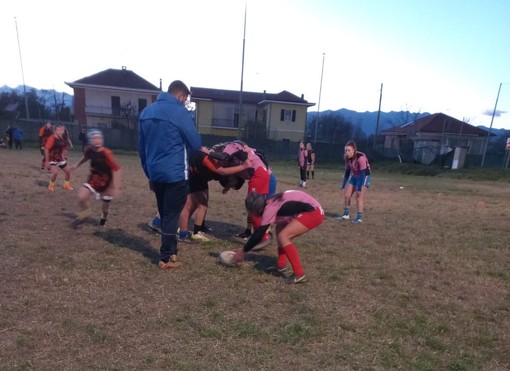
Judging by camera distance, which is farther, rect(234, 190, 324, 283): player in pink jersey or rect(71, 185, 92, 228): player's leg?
rect(71, 185, 92, 228): player's leg

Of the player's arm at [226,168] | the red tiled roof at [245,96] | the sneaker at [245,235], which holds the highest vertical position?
the red tiled roof at [245,96]

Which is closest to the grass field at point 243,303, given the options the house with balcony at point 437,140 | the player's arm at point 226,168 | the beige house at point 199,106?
the player's arm at point 226,168

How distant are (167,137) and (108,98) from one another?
4377cm

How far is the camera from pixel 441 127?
153 feet

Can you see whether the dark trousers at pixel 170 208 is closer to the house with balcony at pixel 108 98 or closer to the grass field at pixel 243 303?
the grass field at pixel 243 303

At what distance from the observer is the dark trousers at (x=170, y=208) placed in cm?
480

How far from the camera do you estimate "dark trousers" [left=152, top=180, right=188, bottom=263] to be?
15.8ft

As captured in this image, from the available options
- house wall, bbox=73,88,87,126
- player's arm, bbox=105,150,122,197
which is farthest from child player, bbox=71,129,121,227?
house wall, bbox=73,88,87,126

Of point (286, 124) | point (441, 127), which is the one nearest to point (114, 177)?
point (286, 124)

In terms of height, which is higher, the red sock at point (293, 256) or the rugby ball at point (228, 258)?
the red sock at point (293, 256)

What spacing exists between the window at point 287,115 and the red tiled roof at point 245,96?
3.89ft

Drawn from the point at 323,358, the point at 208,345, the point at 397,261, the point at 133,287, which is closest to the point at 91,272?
the point at 133,287

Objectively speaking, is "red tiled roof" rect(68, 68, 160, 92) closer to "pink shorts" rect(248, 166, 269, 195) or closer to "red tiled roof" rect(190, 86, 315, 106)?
"red tiled roof" rect(190, 86, 315, 106)

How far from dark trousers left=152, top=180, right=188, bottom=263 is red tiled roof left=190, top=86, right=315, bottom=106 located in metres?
41.6
